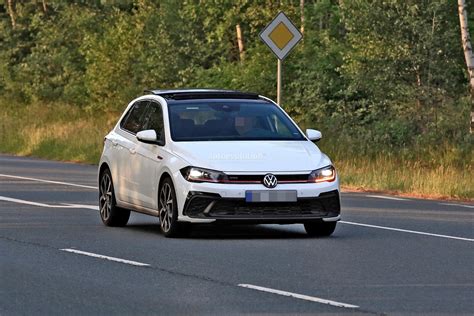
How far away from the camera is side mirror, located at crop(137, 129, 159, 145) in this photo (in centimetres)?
1822

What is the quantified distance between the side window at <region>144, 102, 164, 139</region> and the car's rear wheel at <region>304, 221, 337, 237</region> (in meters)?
1.81

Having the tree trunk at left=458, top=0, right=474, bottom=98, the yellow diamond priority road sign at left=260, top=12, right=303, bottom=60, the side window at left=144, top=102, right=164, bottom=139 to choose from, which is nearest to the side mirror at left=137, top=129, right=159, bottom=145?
the side window at left=144, top=102, right=164, bottom=139

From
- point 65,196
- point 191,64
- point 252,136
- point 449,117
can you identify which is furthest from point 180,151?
point 191,64

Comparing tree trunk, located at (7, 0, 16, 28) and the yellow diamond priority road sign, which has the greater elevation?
the yellow diamond priority road sign

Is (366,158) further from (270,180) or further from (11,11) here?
(11,11)

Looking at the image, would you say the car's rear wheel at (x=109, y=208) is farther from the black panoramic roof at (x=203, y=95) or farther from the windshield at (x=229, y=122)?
the windshield at (x=229, y=122)

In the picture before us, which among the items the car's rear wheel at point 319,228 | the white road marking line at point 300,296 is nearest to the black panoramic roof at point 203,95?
→ the car's rear wheel at point 319,228

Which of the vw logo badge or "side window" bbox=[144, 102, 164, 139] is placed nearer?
the vw logo badge

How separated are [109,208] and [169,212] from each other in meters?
2.10

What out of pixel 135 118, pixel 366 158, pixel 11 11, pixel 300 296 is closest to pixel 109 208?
pixel 135 118

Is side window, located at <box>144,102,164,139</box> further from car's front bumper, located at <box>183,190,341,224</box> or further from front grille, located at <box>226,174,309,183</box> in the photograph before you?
front grille, located at <box>226,174,309,183</box>

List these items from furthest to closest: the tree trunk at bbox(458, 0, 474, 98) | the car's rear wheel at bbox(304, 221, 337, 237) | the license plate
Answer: the tree trunk at bbox(458, 0, 474, 98) → the car's rear wheel at bbox(304, 221, 337, 237) → the license plate

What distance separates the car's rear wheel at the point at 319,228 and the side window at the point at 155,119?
181cm

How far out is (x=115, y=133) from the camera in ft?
66.1
